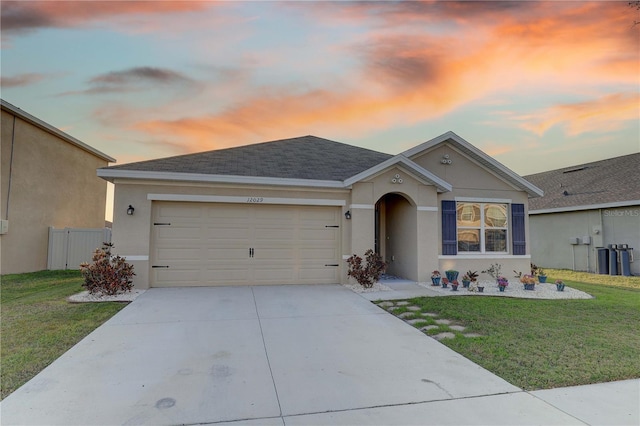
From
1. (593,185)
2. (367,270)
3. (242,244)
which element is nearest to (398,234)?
(367,270)

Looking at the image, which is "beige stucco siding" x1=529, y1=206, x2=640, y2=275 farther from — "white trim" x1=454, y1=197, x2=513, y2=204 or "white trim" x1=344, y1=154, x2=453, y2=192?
"white trim" x1=344, y1=154, x2=453, y2=192

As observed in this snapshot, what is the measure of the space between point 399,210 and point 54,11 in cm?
1059

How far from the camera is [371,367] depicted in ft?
13.4

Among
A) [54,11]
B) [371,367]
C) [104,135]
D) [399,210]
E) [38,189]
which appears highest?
[54,11]

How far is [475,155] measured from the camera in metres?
10.8

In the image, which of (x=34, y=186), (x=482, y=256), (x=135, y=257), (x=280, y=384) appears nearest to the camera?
(x=280, y=384)

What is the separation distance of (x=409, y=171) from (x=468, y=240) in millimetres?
3112

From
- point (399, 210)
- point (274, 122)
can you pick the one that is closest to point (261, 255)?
point (399, 210)

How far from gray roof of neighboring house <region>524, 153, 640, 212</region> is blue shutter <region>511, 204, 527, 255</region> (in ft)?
18.8

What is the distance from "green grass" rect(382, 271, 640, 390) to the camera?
3.91 meters

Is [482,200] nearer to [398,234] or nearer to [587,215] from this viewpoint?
[398,234]

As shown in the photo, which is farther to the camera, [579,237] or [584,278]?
[579,237]

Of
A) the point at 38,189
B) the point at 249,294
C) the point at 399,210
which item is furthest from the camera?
the point at 38,189

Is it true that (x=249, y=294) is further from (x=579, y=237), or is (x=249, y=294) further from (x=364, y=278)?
(x=579, y=237)
